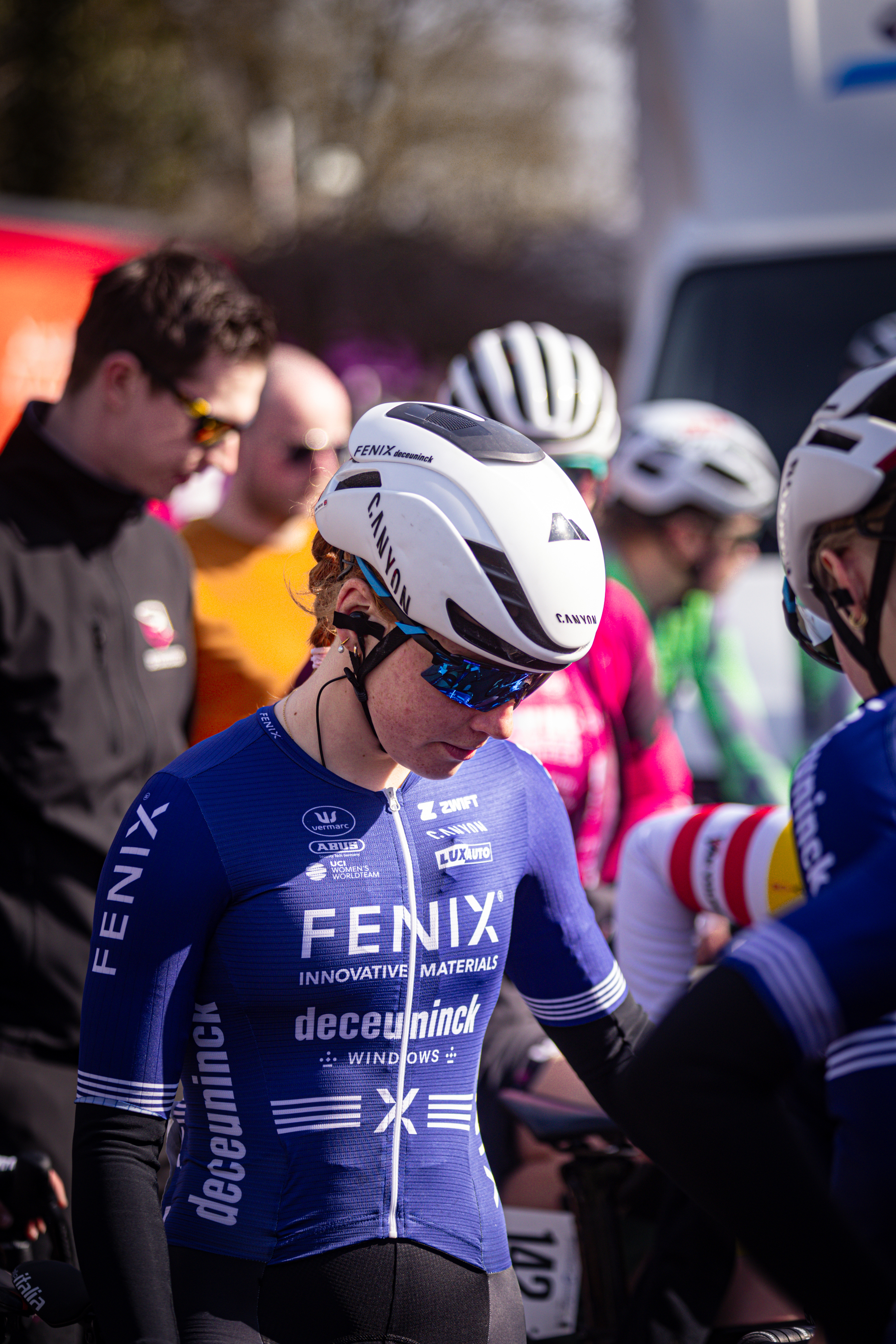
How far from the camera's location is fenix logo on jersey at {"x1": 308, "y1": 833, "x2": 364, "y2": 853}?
212cm

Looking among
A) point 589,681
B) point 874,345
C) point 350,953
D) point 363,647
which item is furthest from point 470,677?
point 874,345

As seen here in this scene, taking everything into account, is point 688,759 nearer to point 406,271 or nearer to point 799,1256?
point 799,1256

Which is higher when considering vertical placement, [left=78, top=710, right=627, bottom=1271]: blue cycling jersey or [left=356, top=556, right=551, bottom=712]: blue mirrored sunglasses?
[left=356, top=556, right=551, bottom=712]: blue mirrored sunglasses

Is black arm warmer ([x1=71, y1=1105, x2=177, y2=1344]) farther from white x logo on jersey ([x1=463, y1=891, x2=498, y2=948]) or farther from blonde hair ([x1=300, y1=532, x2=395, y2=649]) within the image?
blonde hair ([x1=300, y1=532, x2=395, y2=649])

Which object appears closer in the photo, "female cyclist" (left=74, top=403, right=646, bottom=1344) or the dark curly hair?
"female cyclist" (left=74, top=403, right=646, bottom=1344)

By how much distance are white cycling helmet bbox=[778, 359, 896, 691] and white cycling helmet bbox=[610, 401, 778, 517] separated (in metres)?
2.88

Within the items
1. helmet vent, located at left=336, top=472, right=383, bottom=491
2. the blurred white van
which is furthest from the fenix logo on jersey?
the blurred white van

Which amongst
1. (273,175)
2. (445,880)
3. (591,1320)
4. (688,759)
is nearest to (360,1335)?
(445,880)

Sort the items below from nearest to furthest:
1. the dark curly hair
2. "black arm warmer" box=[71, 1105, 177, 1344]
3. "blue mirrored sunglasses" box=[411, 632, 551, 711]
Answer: "black arm warmer" box=[71, 1105, 177, 1344] → "blue mirrored sunglasses" box=[411, 632, 551, 711] → the dark curly hair

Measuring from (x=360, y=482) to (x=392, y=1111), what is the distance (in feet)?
3.23

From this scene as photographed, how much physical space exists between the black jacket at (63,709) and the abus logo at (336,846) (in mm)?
1079

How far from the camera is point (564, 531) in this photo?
203 centimetres

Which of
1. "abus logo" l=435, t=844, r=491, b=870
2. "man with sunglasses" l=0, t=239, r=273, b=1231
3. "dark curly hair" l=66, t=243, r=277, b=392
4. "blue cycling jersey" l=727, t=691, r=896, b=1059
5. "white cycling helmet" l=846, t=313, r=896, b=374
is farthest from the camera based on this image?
"white cycling helmet" l=846, t=313, r=896, b=374

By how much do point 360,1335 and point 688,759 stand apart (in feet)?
12.6
